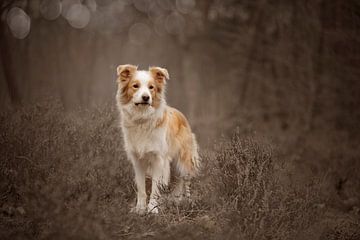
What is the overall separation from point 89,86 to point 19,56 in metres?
5.27

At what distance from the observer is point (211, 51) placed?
16641mm

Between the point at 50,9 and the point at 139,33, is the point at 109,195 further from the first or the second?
the point at 139,33

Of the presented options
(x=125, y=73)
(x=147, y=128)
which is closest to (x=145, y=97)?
(x=147, y=128)

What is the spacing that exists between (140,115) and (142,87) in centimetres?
40

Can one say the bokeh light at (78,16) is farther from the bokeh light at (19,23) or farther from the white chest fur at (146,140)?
the white chest fur at (146,140)

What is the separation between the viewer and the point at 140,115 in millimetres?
6160

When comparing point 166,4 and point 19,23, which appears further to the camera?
point 166,4

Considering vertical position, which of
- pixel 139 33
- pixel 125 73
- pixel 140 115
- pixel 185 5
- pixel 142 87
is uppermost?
pixel 185 5

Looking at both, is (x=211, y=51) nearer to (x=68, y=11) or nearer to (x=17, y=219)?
(x=68, y=11)

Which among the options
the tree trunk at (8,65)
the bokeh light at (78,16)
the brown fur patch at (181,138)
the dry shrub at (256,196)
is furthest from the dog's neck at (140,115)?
the bokeh light at (78,16)

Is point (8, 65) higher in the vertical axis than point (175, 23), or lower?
lower

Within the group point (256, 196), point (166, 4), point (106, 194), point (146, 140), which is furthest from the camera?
point (166, 4)

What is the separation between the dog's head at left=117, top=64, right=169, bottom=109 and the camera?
5.97m

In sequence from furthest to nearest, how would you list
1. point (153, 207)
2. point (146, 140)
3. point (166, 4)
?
point (166, 4)
point (146, 140)
point (153, 207)
